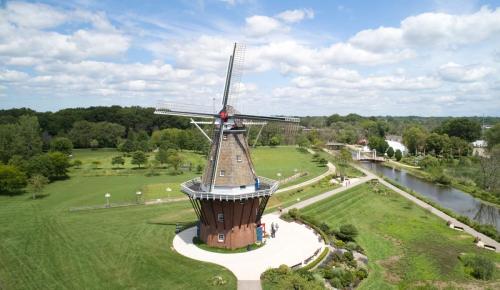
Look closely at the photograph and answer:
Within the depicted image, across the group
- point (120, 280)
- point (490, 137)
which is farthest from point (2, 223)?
point (490, 137)

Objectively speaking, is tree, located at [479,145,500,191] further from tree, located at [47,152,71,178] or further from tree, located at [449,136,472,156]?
tree, located at [47,152,71,178]

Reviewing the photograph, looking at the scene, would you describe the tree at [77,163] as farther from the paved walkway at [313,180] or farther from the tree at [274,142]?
the tree at [274,142]

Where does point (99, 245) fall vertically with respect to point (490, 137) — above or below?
below

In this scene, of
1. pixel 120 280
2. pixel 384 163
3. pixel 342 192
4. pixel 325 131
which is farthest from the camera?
pixel 325 131

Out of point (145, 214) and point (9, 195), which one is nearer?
point (145, 214)

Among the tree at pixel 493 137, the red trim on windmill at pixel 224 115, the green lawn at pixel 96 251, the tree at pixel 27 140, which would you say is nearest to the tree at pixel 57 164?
the tree at pixel 27 140

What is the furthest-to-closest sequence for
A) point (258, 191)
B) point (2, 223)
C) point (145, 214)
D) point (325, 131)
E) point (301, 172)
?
point (325, 131), point (301, 172), point (145, 214), point (2, 223), point (258, 191)

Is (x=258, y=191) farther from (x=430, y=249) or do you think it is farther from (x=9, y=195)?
(x=9, y=195)

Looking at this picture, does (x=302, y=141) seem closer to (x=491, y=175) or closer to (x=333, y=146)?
(x=333, y=146)
